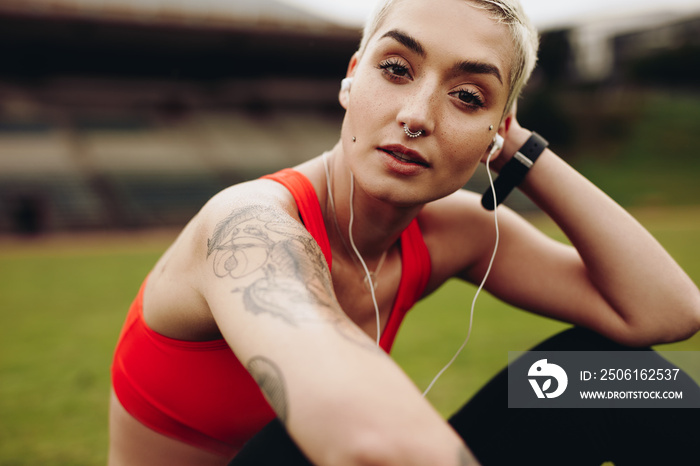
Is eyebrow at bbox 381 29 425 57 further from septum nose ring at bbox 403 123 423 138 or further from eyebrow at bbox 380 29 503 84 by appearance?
septum nose ring at bbox 403 123 423 138

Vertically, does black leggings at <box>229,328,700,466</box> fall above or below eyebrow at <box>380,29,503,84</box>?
below

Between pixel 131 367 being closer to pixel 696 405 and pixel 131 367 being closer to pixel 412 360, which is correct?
pixel 696 405

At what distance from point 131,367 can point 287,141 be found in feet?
82.4

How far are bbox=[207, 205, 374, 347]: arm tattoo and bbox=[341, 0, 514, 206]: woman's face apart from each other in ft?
1.21

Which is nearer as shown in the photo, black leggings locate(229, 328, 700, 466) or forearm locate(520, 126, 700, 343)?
black leggings locate(229, 328, 700, 466)

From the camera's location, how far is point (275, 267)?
3.53 feet

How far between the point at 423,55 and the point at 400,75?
83mm

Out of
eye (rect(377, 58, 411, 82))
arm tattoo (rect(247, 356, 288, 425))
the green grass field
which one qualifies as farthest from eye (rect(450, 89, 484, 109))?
the green grass field

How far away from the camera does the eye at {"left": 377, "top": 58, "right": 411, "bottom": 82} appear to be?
4.78 feet

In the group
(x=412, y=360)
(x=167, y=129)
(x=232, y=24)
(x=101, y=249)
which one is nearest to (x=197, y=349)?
(x=412, y=360)

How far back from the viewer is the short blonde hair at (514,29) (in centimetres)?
148

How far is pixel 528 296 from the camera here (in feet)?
7.04

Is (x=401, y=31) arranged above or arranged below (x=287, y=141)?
above

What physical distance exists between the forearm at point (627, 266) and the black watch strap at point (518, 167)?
0.36ft
